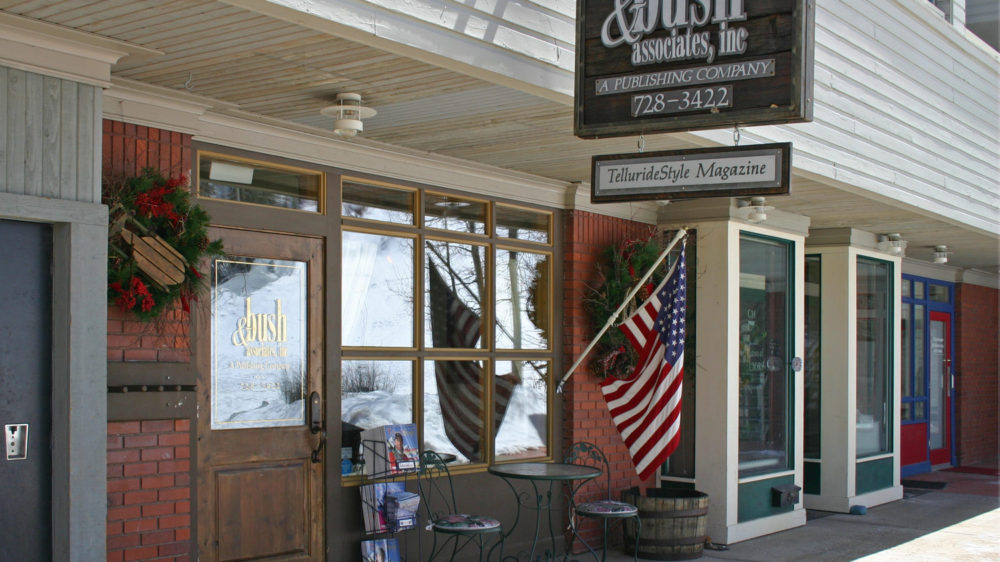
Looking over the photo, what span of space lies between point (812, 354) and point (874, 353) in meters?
1.04

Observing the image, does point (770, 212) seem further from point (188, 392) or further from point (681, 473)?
point (188, 392)

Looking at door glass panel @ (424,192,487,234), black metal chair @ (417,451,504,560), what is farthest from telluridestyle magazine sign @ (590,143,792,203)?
black metal chair @ (417,451,504,560)

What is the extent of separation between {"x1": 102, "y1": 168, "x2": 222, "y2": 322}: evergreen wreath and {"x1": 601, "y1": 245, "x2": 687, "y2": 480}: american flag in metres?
3.87

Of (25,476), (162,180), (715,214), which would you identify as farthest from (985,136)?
(25,476)

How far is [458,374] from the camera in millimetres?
7641

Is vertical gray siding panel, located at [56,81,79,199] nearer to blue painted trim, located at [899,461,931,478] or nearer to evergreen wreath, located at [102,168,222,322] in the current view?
evergreen wreath, located at [102,168,222,322]

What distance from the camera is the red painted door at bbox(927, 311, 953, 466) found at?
1477 cm

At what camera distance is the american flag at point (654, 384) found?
8078mm

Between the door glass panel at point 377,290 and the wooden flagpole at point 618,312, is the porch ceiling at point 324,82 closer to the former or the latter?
the door glass panel at point 377,290

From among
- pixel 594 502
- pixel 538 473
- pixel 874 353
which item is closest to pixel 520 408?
pixel 594 502

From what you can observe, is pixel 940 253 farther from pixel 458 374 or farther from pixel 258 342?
pixel 258 342

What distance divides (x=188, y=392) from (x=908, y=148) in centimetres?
696

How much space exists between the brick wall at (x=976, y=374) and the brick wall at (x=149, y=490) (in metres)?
13.0

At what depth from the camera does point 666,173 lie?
549cm
